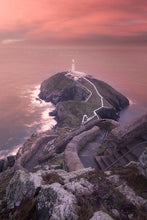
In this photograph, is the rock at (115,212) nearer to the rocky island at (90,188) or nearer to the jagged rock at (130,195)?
the rocky island at (90,188)

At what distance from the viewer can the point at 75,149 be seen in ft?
46.1

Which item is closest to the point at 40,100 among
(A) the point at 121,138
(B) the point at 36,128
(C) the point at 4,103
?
(C) the point at 4,103

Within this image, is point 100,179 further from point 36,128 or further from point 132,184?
point 36,128

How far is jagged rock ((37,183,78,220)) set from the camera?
501 centimetres

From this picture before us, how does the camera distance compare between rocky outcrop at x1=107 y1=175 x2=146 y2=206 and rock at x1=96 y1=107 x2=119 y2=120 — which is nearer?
rocky outcrop at x1=107 y1=175 x2=146 y2=206

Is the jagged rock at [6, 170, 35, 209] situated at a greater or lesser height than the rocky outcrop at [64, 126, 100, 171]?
greater

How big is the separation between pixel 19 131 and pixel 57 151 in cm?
5973

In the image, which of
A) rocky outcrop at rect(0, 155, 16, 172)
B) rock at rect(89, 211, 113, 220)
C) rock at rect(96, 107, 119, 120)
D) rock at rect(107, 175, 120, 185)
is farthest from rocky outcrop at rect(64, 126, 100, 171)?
rock at rect(96, 107, 119, 120)

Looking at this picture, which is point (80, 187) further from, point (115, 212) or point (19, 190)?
point (19, 190)

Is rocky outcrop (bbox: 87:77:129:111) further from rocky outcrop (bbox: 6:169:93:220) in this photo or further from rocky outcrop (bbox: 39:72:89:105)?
rocky outcrop (bbox: 6:169:93:220)

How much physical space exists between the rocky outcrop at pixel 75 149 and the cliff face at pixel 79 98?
50.4m

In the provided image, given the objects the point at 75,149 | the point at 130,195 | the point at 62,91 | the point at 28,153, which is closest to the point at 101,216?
the point at 130,195

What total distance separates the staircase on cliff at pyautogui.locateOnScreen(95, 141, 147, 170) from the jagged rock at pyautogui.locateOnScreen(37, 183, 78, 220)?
5.54m

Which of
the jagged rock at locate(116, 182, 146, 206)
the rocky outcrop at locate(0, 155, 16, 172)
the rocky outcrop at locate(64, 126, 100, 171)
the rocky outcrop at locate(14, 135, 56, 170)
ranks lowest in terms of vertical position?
the rocky outcrop at locate(0, 155, 16, 172)
